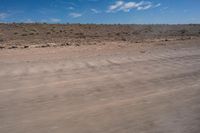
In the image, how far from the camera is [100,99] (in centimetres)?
570

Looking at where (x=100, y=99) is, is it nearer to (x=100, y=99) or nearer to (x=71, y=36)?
(x=100, y=99)

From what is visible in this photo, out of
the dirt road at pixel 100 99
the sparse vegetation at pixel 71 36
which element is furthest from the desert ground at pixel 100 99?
the sparse vegetation at pixel 71 36

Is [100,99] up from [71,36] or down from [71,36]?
down

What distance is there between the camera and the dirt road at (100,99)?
441 cm

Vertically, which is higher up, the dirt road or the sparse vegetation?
the sparse vegetation

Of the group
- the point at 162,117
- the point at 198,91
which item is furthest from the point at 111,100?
the point at 198,91

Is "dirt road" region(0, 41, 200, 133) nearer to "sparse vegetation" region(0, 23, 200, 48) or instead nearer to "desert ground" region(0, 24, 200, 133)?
"desert ground" region(0, 24, 200, 133)

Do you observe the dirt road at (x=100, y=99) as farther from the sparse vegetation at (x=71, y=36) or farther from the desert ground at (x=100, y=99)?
the sparse vegetation at (x=71, y=36)

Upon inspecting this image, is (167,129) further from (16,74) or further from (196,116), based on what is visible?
(16,74)

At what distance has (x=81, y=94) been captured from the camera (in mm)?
6047

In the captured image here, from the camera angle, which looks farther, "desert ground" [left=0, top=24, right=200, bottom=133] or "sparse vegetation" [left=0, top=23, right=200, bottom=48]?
"sparse vegetation" [left=0, top=23, right=200, bottom=48]

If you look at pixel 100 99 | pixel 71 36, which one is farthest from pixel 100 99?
pixel 71 36

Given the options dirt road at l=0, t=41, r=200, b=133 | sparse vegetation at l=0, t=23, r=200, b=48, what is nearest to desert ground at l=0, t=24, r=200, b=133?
dirt road at l=0, t=41, r=200, b=133

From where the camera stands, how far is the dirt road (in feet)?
14.5
